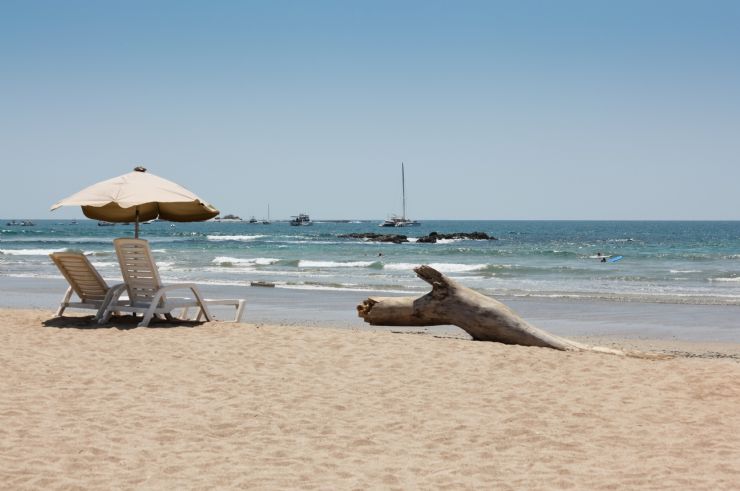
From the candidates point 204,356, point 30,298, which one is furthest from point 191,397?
point 30,298

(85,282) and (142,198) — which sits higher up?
(142,198)

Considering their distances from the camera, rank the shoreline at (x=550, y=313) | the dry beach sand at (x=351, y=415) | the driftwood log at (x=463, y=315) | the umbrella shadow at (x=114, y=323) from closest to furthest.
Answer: the dry beach sand at (x=351, y=415), the driftwood log at (x=463, y=315), the umbrella shadow at (x=114, y=323), the shoreline at (x=550, y=313)

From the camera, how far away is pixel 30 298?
16109mm

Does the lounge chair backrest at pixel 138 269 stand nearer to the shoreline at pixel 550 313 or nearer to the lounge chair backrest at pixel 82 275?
the lounge chair backrest at pixel 82 275

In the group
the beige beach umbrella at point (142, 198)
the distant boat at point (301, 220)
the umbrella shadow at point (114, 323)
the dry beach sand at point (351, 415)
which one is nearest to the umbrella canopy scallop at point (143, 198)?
the beige beach umbrella at point (142, 198)

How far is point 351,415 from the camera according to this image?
5.55 m

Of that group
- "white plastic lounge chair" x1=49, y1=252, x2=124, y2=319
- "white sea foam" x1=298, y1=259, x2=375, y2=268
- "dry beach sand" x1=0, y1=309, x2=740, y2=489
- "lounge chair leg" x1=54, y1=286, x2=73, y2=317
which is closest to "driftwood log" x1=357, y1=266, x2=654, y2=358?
"dry beach sand" x1=0, y1=309, x2=740, y2=489

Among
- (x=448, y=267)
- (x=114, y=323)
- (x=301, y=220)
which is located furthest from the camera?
(x=301, y=220)

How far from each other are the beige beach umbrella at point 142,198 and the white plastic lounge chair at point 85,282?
711mm

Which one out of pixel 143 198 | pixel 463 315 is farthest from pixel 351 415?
pixel 143 198

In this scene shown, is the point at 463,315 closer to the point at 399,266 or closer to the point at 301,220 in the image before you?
the point at 399,266

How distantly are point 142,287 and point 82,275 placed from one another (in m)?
0.82

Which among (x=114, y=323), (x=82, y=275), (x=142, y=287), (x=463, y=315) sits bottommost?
(x=114, y=323)

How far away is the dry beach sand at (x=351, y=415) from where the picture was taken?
4.29 m
